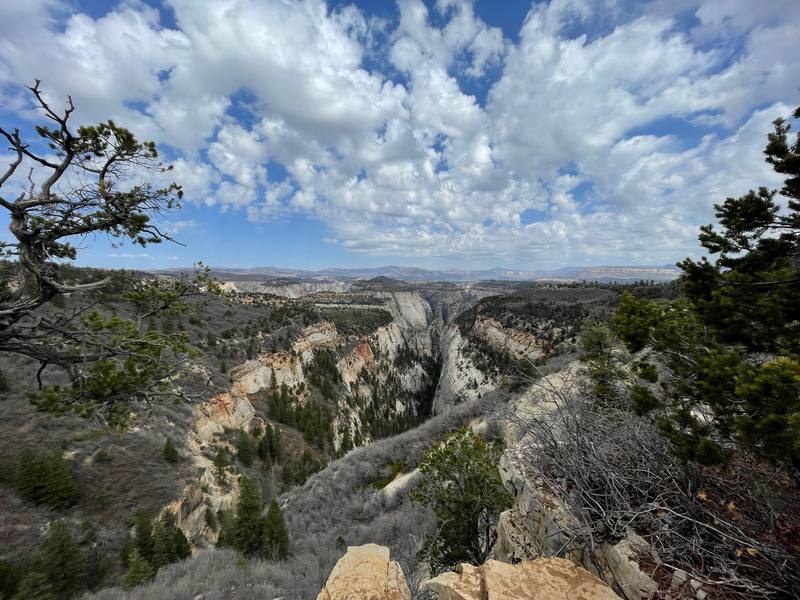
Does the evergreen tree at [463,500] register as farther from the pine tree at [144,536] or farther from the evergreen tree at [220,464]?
the evergreen tree at [220,464]

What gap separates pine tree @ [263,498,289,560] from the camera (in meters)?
14.7

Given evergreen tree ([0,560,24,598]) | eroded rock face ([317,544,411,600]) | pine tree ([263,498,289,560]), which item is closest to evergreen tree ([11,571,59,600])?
evergreen tree ([0,560,24,598])

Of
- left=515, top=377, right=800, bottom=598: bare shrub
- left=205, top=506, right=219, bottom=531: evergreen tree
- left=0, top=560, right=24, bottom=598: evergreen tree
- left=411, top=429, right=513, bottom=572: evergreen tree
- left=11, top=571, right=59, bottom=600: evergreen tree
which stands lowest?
left=205, top=506, right=219, bottom=531: evergreen tree

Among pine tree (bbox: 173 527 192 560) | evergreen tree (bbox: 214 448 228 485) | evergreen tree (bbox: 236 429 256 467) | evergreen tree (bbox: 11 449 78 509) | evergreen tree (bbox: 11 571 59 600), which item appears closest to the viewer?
evergreen tree (bbox: 11 571 59 600)

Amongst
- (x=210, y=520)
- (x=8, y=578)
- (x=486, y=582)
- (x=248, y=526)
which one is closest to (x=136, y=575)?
(x=8, y=578)

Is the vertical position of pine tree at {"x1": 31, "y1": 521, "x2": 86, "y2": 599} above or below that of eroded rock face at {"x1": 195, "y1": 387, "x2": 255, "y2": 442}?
above

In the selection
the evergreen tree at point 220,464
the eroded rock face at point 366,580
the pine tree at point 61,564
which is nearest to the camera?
the eroded rock face at point 366,580

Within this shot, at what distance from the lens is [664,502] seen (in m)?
3.86

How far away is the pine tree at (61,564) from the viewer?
12.7 metres

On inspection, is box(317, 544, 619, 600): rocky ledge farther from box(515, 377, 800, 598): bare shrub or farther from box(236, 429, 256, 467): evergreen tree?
box(236, 429, 256, 467): evergreen tree

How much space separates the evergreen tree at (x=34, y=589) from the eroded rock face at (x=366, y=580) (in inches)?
542

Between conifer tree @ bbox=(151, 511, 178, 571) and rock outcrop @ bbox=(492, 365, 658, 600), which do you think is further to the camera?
conifer tree @ bbox=(151, 511, 178, 571)

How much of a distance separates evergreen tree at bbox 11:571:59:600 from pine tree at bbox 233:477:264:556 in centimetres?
746

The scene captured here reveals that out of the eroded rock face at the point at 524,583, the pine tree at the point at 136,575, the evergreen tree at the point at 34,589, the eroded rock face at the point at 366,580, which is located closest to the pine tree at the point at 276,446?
the evergreen tree at the point at 34,589
